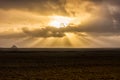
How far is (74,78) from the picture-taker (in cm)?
4578

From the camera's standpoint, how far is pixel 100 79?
44969mm

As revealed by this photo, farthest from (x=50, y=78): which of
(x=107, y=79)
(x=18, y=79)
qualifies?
(x=107, y=79)

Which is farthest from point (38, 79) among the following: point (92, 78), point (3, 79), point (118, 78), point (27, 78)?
point (118, 78)

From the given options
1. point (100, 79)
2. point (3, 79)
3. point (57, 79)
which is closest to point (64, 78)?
point (57, 79)

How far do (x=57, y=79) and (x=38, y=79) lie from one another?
2.58 m

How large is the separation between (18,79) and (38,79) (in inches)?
106

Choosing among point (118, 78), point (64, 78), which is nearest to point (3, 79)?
point (64, 78)

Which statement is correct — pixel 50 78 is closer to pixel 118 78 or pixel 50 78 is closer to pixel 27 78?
pixel 27 78

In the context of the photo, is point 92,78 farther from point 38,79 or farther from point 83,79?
point 38,79

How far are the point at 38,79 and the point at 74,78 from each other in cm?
498

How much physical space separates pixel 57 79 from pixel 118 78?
28.8 feet

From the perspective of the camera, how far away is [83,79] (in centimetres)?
4491

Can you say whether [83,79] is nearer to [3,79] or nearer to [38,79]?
[38,79]

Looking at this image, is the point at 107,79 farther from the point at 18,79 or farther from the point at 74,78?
the point at 18,79
